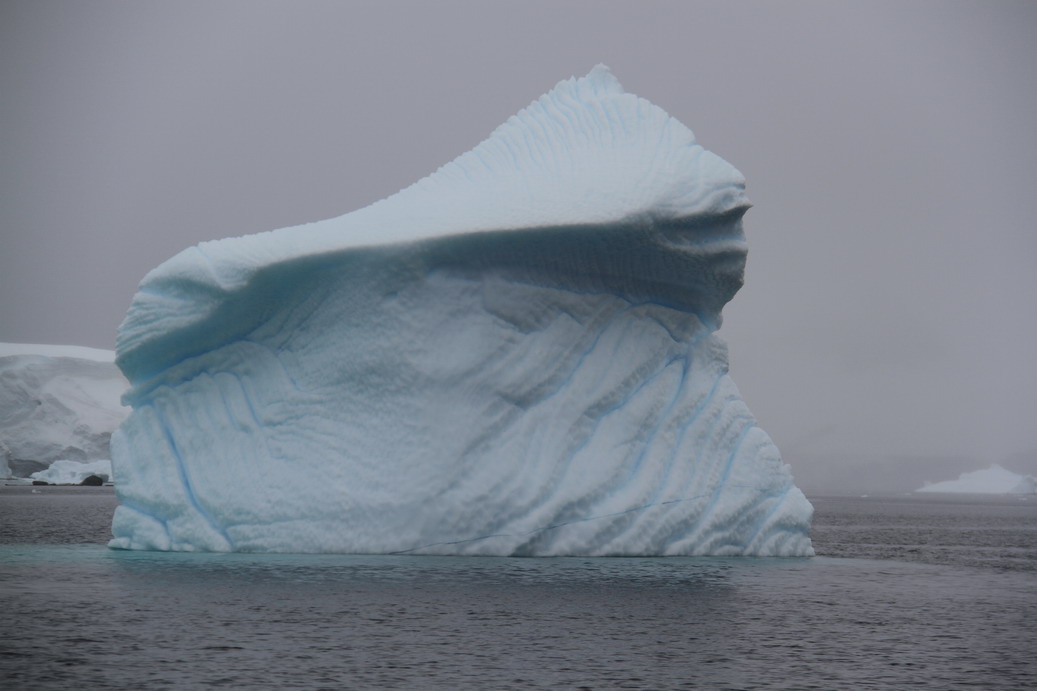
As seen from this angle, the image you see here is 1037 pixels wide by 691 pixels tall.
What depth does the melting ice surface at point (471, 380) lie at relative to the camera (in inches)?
597

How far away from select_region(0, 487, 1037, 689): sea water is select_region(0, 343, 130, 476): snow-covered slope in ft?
129

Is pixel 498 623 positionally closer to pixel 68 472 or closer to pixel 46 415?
pixel 68 472

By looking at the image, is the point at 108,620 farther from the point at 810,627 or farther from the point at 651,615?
the point at 810,627

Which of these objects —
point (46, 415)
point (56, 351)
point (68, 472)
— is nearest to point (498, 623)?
point (68, 472)

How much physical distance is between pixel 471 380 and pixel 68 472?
140 ft

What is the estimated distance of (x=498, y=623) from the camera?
10.9m

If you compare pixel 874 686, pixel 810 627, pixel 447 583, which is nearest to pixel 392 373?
pixel 447 583

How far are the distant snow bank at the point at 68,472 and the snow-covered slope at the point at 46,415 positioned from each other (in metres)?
0.84

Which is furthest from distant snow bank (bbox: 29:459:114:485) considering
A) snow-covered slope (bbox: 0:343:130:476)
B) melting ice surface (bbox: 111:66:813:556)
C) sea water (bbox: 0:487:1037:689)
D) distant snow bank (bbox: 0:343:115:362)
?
melting ice surface (bbox: 111:66:813:556)

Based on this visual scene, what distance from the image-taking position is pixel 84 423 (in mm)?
54188

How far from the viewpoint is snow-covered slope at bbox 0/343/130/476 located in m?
53.6

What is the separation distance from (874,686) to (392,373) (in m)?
7.94

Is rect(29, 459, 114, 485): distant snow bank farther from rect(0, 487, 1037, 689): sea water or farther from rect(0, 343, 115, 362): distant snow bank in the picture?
rect(0, 487, 1037, 689): sea water

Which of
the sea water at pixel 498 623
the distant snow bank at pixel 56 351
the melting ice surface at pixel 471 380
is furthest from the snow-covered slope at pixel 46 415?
the melting ice surface at pixel 471 380
